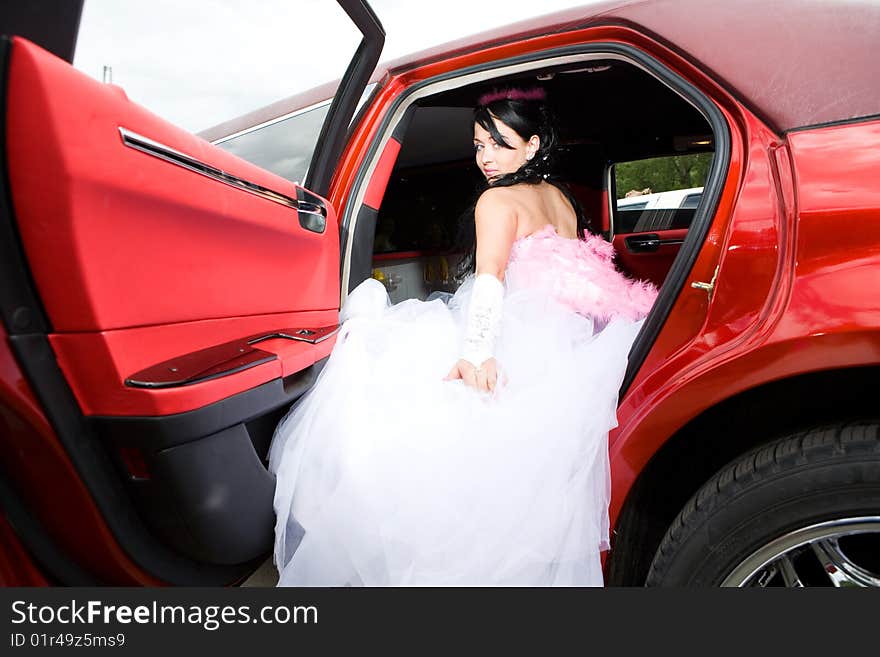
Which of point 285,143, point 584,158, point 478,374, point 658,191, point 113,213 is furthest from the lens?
point 584,158

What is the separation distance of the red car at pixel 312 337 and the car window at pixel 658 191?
6.51 ft

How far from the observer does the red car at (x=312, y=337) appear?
808 mm

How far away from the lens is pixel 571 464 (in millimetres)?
1104

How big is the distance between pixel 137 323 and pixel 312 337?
0.46 meters

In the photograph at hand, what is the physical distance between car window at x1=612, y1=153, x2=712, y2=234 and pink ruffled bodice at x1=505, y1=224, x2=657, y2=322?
66.7 inches

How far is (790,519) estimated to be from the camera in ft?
2.98

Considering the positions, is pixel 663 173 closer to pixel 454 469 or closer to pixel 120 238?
pixel 454 469

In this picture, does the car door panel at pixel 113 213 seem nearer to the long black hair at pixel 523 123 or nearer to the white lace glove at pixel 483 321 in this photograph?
the white lace glove at pixel 483 321

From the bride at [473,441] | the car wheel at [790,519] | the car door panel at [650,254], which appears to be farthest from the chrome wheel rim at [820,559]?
the car door panel at [650,254]

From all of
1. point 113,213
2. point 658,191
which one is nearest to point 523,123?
point 113,213

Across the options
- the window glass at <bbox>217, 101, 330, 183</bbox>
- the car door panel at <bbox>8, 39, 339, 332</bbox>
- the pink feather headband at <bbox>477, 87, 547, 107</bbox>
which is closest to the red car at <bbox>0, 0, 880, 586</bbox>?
the car door panel at <bbox>8, 39, 339, 332</bbox>

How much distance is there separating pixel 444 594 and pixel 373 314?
2.64 feet

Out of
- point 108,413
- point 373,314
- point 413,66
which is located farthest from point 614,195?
point 108,413

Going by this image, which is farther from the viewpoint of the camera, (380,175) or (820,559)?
(380,175)
